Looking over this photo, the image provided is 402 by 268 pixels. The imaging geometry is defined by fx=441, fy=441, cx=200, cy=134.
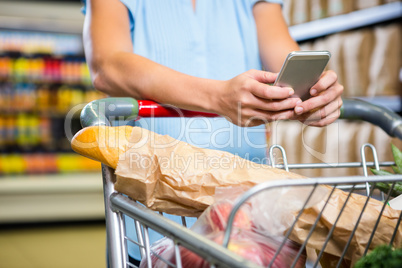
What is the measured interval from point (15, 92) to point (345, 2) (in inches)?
117

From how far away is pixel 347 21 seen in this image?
2.19 metres

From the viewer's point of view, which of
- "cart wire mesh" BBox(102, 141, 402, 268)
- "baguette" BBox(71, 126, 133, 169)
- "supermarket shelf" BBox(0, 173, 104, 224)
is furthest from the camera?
"supermarket shelf" BBox(0, 173, 104, 224)

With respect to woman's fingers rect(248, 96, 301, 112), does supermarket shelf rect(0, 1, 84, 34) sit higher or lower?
higher

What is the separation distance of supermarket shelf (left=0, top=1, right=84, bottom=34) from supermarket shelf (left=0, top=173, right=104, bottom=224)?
133 cm

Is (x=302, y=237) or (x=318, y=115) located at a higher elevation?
(x=318, y=115)

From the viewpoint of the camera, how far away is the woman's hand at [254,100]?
0.75 meters

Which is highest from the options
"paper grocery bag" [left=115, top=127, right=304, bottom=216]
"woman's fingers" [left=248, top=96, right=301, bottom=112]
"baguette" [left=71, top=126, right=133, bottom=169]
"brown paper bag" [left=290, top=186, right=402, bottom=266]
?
"woman's fingers" [left=248, top=96, right=301, bottom=112]

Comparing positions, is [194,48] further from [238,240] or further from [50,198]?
[50,198]

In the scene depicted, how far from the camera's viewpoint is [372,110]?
952 mm

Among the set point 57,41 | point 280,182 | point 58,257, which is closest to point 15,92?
point 57,41

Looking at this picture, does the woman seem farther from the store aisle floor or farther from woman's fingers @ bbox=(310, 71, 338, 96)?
the store aisle floor

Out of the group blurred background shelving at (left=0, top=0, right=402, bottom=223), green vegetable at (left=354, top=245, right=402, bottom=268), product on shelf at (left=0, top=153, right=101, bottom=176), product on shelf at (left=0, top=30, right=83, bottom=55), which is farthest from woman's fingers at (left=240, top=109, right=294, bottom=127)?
product on shelf at (left=0, top=30, right=83, bottom=55)

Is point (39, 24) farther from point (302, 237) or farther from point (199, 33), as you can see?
point (302, 237)

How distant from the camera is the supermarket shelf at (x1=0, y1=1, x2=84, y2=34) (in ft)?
12.3
